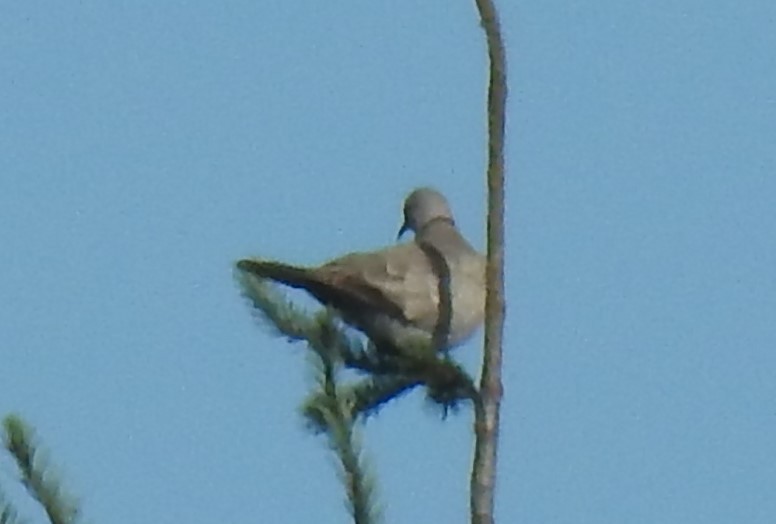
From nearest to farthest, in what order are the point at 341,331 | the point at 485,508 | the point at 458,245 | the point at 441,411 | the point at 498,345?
the point at 485,508 → the point at 498,345 → the point at 341,331 → the point at 441,411 → the point at 458,245

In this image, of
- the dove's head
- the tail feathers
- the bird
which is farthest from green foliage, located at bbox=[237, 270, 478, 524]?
the dove's head

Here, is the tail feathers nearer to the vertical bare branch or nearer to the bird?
the bird

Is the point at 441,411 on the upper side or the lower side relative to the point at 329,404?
upper

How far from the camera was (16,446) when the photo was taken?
2.79 meters

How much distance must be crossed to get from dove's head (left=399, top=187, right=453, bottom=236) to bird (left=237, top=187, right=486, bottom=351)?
631 mm

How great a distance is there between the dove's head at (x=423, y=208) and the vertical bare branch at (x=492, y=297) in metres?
4.01

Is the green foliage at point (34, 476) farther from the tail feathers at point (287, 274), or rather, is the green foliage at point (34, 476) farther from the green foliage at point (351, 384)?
the tail feathers at point (287, 274)

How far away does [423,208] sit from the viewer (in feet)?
24.0

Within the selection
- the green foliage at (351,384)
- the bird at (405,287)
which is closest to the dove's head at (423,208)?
the bird at (405,287)

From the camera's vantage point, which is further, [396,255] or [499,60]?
[396,255]

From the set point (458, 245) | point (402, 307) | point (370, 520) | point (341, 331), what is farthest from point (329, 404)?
point (458, 245)

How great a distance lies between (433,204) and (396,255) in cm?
120

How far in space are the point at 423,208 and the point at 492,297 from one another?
4.34 m

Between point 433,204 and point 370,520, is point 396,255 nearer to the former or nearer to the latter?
point 433,204
